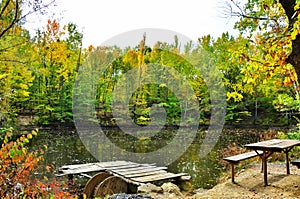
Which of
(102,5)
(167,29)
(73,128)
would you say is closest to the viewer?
(102,5)

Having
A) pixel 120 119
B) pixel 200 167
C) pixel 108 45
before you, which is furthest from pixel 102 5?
pixel 200 167

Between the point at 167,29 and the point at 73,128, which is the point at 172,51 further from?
the point at 73,128

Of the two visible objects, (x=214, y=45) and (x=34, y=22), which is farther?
(x=214, y=45)

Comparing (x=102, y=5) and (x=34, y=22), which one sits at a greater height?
(x=102, y=5)

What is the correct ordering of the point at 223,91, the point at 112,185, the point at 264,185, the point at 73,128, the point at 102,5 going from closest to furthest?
the point at 264,185 → the point at 112,185 → the point at 102,5 → the point at 73,128 → the point at 223,91

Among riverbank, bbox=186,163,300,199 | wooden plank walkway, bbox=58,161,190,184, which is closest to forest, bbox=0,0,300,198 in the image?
wooden plank walkway, bbox=58,161,190,184

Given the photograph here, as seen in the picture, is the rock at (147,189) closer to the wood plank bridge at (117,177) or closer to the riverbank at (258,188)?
the wood plank bridge at (117,177)

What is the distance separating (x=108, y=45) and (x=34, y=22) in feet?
45.2

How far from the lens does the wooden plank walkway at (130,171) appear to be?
20.3 feet

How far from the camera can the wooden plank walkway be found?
618cm

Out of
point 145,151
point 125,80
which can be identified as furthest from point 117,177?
point 125,80

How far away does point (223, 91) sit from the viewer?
805 inches

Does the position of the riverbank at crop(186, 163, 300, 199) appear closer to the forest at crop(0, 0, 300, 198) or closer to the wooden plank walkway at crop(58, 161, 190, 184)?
the wooden plank walkway at crop(58, 161, 190, 184)

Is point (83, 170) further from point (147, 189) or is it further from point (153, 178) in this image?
point (147, 189)
